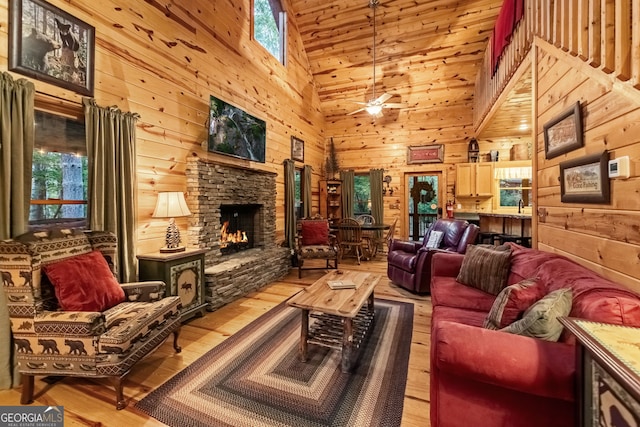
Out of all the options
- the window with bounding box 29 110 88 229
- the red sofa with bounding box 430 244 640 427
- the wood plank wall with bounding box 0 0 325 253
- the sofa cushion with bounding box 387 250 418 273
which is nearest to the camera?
the red sofa with bounding box 430 244 640 427

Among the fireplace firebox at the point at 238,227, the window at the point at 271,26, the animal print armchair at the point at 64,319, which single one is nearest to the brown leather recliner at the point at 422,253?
the fireplace firebox at the point at 238,227

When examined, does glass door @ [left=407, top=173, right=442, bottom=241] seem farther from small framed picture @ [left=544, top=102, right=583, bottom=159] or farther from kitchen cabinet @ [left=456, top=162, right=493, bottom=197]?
small framed picture @ [left=544, top=102, right=583, bottom=159]

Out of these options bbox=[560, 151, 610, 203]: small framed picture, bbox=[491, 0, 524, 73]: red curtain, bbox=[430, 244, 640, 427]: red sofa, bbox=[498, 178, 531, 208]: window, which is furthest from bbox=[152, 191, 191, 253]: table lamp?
bbox=[498, 178, 531, 208]: window

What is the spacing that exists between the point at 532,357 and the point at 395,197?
601cm

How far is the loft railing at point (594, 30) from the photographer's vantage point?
1.50 metres

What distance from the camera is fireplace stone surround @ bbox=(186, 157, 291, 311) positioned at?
340 cm

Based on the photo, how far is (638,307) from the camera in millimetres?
1181

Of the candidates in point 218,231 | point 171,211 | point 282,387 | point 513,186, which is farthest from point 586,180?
point 513,186

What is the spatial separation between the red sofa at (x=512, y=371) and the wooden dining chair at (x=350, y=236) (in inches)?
176

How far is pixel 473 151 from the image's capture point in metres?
6.25

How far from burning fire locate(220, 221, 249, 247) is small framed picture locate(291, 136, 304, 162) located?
213cm

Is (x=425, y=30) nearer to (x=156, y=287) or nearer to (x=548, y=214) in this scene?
(x=548, y=214)

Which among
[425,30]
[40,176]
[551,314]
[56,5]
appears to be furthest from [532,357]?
[425,30]

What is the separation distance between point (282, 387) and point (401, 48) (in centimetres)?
622
